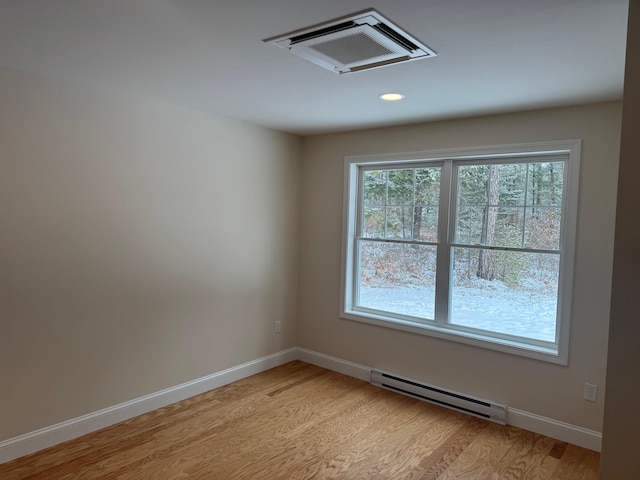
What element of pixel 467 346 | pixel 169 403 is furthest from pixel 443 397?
pixel 169 403

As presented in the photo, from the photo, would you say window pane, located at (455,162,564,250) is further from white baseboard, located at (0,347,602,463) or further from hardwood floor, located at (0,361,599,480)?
hardwood floor, located at (0,361,599,480)

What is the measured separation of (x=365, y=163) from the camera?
4.15 m

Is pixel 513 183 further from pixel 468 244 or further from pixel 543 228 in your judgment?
pixel 468 244

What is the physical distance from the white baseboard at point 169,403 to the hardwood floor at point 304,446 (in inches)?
2.1

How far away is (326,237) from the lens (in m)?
4.43

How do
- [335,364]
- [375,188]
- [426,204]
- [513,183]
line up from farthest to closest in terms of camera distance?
[335,364]
[375,188]
[426,204]
[513,183]

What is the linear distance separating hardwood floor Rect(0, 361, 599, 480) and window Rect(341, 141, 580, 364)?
0.66 metres

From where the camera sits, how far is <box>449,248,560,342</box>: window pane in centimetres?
330

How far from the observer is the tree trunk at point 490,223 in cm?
350

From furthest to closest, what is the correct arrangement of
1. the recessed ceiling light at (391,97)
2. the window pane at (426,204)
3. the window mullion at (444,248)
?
the window pane at (426,204)
the window mullion at (444,248)
the recessed ceiling light at (391,97)

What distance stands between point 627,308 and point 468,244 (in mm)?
2037

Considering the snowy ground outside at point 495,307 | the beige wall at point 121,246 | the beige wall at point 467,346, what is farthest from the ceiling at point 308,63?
the snowy ground outside at point 495,307

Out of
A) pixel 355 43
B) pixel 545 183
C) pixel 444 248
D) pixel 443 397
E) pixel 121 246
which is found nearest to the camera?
pixel 355 43

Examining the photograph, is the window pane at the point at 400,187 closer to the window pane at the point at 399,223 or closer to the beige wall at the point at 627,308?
the window pane at the point at 399,223
